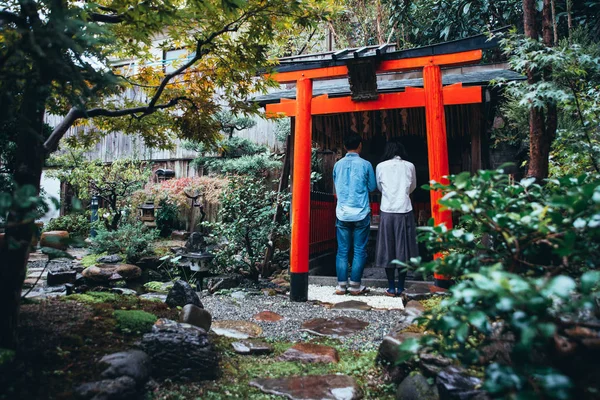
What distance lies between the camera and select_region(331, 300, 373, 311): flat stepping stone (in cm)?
480

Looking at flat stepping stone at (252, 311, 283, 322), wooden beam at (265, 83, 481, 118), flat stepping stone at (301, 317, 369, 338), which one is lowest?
flat stepping stone at (301, 317, 369, 338)

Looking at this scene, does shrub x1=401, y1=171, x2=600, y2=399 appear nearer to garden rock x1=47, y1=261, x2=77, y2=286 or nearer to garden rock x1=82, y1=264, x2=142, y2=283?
garden rock x1=82, y1=264, x2=142, y2=283

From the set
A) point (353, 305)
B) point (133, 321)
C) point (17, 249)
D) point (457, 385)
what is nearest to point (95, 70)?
point (17, 249)

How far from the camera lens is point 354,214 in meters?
5.57

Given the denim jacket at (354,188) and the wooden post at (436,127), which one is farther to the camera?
the denim jacket at (354,188)

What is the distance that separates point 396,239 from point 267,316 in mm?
2175

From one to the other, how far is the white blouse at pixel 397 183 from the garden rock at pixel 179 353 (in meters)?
3.67

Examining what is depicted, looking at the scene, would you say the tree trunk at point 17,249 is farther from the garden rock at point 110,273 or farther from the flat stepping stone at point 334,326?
the garden rock at point 110,273

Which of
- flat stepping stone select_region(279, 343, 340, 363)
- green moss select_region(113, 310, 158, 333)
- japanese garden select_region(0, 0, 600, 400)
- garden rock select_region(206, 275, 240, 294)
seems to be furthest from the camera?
garden rock select_region(206, 275, 240, 294)

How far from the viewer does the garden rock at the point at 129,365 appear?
225cm

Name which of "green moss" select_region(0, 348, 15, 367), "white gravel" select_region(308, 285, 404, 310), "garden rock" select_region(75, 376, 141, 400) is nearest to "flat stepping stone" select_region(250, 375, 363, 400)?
"garden rock" select_region(75, 376, 141, 400)

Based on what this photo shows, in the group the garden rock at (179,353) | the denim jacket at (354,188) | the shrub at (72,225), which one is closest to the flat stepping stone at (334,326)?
the garden rock at (179,353)

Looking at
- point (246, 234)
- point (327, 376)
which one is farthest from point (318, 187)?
point (327, 376)

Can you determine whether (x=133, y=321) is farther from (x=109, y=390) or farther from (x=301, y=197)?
(x=301, y=197)
